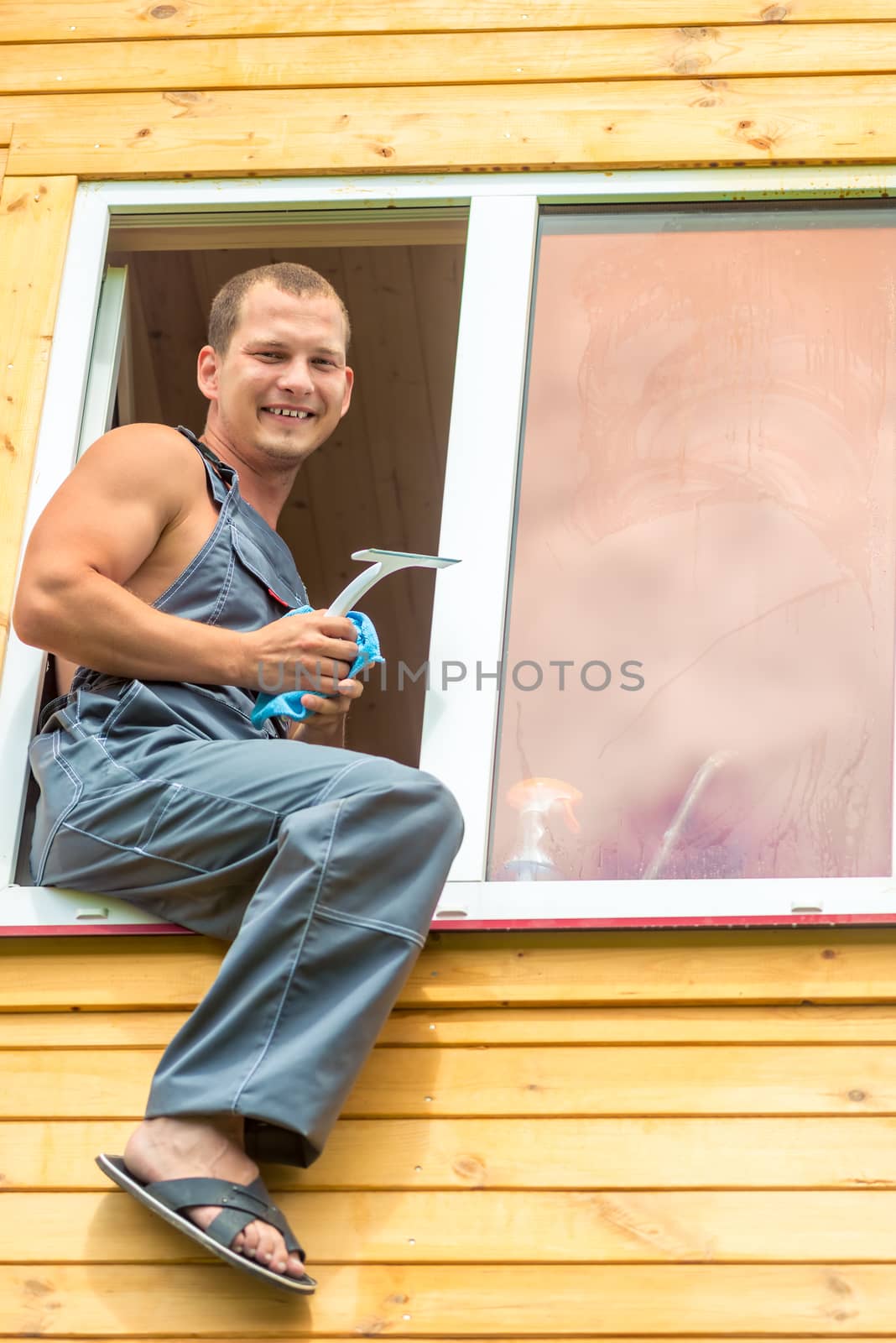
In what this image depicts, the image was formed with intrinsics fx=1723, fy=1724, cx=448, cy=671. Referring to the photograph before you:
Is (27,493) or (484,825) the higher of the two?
(27,493)

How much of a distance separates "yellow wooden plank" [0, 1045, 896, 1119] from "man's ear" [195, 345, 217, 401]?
3.94 feet

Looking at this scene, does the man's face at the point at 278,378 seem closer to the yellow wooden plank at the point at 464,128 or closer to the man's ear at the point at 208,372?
the man's ear at the point at 208,372

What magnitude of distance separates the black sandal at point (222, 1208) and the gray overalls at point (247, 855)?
0.30 feet

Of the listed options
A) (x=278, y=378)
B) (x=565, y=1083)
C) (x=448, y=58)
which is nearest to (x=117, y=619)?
(x=278, y=378)

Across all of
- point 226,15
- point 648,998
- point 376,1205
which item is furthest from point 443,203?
point 376,1205

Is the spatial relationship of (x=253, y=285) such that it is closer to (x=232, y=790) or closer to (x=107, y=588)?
(x=107, y=588)

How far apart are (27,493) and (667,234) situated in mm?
1260

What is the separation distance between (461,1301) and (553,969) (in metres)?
0.49

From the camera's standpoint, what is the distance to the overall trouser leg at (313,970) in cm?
221

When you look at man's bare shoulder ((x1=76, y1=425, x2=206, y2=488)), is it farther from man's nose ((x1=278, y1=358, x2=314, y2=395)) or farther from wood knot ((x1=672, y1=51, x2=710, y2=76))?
wood knot ((x1=672, y1=51, x2=710, y2=76))

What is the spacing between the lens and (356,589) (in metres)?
2.52

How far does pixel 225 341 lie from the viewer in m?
3.09

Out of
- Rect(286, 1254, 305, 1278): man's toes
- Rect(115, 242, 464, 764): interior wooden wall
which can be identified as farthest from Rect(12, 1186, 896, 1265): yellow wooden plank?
Rect(115, 242, 464, 764): interior wooden wall

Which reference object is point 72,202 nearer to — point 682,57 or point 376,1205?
point 682,57
